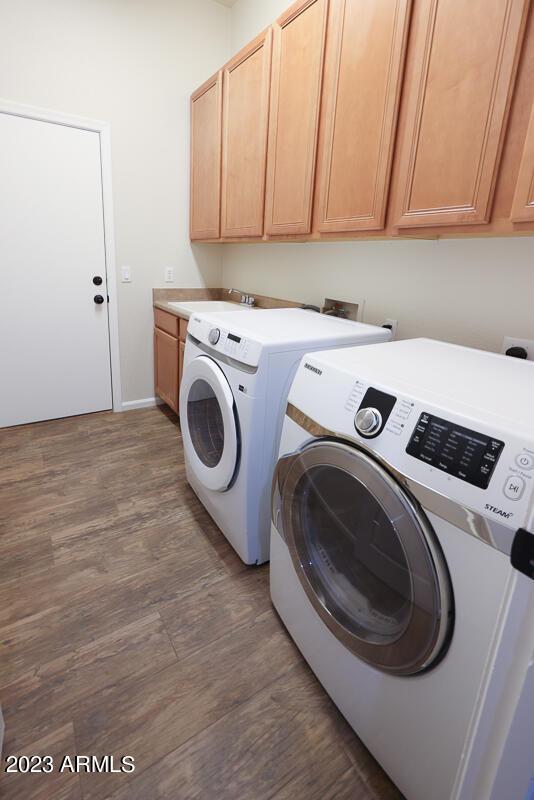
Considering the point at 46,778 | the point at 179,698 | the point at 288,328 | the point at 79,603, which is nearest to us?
the point at 46,778

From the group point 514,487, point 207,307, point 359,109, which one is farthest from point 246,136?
point 514,487

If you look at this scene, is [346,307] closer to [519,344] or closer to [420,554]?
[519,344]

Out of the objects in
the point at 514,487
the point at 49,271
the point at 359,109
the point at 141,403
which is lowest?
the point at 141,403

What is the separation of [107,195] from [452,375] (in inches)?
105

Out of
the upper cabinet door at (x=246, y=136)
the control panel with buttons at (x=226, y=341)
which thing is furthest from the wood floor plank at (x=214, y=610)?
the upper cabinet door at (x=246, y=136)

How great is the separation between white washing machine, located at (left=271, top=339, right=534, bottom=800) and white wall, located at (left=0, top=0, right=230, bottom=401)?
231 centimetres

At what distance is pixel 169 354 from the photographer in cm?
290

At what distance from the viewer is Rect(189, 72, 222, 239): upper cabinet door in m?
2.55

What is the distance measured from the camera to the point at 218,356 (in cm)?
160

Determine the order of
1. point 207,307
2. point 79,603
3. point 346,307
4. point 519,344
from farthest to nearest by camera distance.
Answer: point 207,307, point 346,307, point 79,603, point 519,344

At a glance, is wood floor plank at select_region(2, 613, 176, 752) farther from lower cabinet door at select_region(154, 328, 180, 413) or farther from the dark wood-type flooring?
lower cabinet door at select_region(154, 328, 180, 413)

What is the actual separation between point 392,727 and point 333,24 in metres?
2.31

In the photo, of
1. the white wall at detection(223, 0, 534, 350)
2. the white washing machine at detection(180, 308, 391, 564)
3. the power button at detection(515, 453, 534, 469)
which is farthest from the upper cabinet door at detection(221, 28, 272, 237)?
the power button at detection(515, 453, 534, 469)

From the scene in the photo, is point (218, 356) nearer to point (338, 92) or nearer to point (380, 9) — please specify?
point (338, 92)
